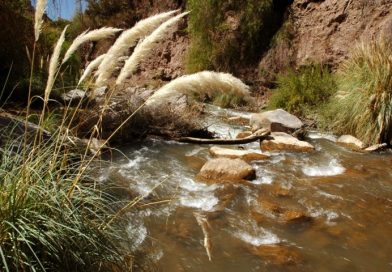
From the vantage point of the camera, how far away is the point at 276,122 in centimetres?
787

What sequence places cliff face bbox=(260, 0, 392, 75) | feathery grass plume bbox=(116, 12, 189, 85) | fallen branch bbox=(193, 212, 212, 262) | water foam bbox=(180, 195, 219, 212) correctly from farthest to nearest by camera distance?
cliff face bbox=(260, 0, 392, 75), water foam bbox=(180, 195, 219, 212), fallen branch bbox=(193, 212, 212, 262), feathery grass plume bbox=(116, 12, 189, 85)

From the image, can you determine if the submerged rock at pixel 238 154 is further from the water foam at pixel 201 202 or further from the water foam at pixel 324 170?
the water foam at pixel 201 202

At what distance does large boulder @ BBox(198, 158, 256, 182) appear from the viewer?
5.06 meters

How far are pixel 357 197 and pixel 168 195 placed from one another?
2.16m

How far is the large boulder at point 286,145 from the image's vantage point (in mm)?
6867

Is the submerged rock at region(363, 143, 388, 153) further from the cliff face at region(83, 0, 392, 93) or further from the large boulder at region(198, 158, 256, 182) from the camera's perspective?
the cliff face at region(83, 0, 392, 93)

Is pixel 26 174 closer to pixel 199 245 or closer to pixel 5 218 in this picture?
pixel 5 218

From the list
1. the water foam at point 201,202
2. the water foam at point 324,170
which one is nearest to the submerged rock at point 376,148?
the water foam at point 324,170

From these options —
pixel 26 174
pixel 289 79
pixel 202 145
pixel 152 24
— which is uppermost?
pixel 152 24

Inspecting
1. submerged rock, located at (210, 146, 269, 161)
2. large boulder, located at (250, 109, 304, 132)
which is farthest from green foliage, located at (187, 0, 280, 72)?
submerged rock, located at (210, 146, 269, 161)

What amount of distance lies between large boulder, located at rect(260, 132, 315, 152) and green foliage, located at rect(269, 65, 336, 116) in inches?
88.5

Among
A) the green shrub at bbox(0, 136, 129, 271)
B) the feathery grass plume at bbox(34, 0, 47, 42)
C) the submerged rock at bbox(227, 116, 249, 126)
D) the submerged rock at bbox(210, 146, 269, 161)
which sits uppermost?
the feathery grass plume at bbox(34, 0, 47, 42)

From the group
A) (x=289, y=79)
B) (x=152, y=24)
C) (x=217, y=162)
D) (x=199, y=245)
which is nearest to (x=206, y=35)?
(x=289, y=79)

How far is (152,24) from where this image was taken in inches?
79.2
